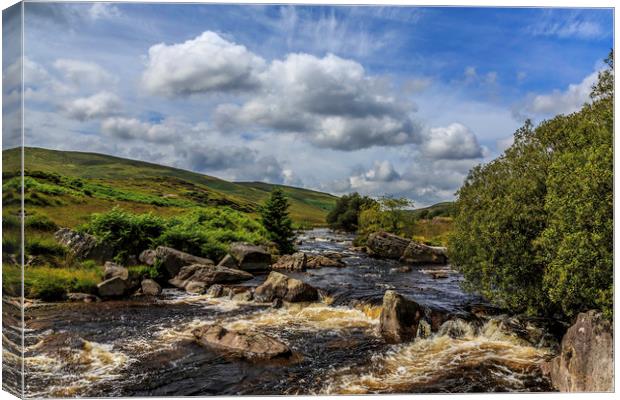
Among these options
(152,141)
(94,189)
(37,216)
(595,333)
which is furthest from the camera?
(94,189)

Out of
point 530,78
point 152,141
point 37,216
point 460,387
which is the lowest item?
point 460,387

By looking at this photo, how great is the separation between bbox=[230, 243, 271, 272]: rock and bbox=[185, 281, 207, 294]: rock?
4541 mm

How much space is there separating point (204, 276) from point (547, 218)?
13436 millimetres

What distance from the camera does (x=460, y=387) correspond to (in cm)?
889

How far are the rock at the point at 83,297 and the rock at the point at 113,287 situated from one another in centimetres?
45

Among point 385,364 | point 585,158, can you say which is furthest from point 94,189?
point 585,158

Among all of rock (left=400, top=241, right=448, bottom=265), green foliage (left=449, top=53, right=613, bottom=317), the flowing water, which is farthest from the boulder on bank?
rock (left=400, top=241, right=448, bottom=265)

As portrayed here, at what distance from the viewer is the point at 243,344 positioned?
411 inches

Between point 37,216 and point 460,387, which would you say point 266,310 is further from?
point 37,216

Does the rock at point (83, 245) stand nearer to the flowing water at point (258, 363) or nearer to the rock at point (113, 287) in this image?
the rock at point (113, 287)

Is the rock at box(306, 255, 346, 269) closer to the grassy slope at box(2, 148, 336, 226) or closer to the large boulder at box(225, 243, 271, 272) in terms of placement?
the large boulder at box(225, 243, 271, 272)

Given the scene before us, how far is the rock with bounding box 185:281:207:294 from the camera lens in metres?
17.5

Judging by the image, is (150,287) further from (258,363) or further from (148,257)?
(258,363)

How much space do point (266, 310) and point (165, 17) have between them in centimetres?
941
